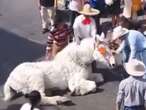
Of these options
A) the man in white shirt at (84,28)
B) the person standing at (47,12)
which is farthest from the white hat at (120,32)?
the person standing at (47,12)

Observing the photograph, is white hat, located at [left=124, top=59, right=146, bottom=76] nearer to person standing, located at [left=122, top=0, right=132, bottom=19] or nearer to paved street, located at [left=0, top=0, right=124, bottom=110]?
paved street, located at [left=0, top=0, right=124, bottom=110]

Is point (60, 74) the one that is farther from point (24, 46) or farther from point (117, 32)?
point (24, 46)

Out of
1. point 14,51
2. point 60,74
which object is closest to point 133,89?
point 60,74

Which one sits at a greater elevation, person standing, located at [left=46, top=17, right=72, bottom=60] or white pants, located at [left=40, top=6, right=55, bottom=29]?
white pants, located at [left=40, top=6, right=55, bottom=29]

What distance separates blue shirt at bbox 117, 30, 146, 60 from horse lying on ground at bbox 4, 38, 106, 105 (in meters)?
0.75

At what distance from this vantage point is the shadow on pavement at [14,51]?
540 inches

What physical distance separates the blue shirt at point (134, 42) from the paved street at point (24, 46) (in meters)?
0.91

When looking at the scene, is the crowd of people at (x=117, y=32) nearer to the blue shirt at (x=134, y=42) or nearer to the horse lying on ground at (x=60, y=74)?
the blue shirt at (x=134, y=42)

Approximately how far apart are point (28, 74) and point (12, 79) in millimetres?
307

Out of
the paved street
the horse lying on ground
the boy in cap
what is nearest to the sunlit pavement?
the paved street

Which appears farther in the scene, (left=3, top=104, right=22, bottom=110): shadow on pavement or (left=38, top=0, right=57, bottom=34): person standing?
(left=38, top=0, right=57, bottom=34): person standing

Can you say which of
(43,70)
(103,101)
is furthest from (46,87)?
(103,101)

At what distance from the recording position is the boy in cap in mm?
9906

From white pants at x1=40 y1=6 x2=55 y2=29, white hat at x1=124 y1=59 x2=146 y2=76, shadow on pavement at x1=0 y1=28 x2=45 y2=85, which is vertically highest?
white pants at x1=40 y1=6 x2=55 y2=29
